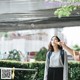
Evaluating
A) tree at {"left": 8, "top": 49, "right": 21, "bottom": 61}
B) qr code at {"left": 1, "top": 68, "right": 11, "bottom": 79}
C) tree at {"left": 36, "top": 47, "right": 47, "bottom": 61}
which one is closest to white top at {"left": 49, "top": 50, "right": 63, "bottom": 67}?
qr code at {"left": 1, "top": 68, "right": 11, "bottom": 79}

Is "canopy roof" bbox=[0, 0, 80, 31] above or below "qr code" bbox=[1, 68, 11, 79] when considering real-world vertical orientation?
above

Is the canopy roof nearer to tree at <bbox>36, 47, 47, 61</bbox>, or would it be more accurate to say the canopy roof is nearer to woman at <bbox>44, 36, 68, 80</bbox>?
woman at <bbox>44, 36, 68, 80</bbox>

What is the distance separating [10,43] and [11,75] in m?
4.12

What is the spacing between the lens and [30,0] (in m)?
8.12

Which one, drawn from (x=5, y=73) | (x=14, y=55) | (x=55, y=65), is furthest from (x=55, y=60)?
(x=14, y=55)

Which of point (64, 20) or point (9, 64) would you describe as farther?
point (9, 64)

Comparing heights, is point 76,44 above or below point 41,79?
above

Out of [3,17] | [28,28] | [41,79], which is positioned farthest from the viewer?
[41,79]

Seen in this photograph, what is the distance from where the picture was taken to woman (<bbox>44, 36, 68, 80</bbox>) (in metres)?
6.95

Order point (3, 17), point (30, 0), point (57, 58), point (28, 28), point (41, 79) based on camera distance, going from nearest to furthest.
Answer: point (57, 58) < point (30, 0) < point (3, 17) < point (28, 28) < point (41, 79)

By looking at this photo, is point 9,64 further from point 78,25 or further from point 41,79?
point 78,25

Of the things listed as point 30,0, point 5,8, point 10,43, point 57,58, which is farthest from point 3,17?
point 10,43

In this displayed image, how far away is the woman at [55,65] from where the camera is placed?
22.8 feet

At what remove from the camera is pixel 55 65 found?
22.8ft
